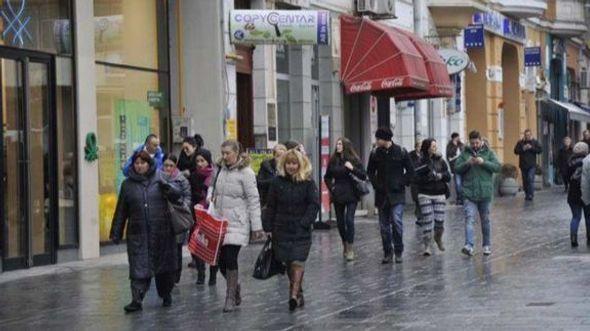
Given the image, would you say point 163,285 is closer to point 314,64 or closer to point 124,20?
point 124,20

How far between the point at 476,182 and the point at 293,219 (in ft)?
21.8

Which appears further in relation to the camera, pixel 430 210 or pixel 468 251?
pixel 430 210

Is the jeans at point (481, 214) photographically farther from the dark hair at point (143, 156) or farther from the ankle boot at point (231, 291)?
the dark hair at point (143, 156)

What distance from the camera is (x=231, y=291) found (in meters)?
14.3

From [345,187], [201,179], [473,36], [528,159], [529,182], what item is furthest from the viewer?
[473,36]

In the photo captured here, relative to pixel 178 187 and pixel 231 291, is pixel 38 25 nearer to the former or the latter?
pixel 178 187

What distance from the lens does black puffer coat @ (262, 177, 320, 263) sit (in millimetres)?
14281

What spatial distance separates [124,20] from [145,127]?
1815 mm

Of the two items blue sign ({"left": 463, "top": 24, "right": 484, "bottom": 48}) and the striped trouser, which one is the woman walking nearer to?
the striped trouser

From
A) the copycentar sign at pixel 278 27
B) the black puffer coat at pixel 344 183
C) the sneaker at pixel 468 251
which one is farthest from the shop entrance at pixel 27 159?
the sneaker at pixel 468 251

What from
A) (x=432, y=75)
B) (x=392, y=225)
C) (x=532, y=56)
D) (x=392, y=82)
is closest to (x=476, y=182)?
(x=392, y=225)

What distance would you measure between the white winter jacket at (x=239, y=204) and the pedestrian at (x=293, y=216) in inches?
6.0

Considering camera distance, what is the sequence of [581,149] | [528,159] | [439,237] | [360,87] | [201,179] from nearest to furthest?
1. [201,179]
2. [439,237]
3. [581,149]
4. [360,87]
5. [528,159]

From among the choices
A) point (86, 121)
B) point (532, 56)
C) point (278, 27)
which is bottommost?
point (86, 121)
